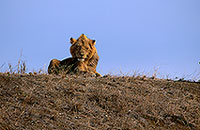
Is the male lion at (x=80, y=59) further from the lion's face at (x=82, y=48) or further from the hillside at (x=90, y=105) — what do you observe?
the hillside at (x=90, y=105)

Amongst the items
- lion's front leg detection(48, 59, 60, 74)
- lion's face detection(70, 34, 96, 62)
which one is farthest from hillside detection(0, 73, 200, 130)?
lion's front leg detection(48, 59, 60, 74)

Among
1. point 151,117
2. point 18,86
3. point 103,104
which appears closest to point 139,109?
point 151,117

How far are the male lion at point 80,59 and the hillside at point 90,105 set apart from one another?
1072 millimetres

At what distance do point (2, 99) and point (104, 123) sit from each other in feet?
6.96

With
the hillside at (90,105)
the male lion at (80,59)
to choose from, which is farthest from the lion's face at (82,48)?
the hillside at (90,105)

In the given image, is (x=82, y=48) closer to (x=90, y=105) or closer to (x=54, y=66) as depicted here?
(x=54, y=66)

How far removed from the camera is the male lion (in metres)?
9.52

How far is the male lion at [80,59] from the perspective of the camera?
952 cm

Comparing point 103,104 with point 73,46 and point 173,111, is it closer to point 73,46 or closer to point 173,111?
point 173,111

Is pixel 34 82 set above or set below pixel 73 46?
below

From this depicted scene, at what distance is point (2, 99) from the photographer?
6.38m

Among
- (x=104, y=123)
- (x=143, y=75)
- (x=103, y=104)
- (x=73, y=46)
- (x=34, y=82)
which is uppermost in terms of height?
(x=73, y=46)

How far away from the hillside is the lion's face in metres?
1.25

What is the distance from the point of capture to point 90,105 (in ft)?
22.0
